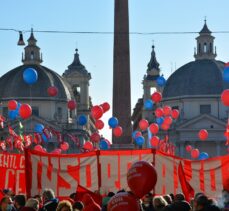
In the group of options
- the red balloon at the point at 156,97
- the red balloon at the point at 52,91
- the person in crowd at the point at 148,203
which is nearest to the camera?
the person in crowd at the point at 148,203

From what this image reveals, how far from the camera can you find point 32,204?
42.4 ft

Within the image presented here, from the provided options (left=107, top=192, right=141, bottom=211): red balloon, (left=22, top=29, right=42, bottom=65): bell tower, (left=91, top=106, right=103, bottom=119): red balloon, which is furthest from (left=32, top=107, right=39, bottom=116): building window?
(left=107, top=192, right=141, bottom=211): red balloon

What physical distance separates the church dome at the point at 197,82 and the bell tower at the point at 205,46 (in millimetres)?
3357

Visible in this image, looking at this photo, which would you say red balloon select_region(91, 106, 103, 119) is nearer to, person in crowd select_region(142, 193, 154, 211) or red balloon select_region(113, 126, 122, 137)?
red balloon select_region(113, 126, 122, 137)

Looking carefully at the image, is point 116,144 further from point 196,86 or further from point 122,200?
point 196,86

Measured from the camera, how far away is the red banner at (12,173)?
18812 mm

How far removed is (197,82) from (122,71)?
69218mm

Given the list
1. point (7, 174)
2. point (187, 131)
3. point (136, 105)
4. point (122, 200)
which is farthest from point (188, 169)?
point (136, 105)

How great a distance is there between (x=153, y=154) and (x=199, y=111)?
81.8 meters

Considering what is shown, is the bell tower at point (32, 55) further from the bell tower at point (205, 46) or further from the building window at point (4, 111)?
the bell tower at point (205, 46)

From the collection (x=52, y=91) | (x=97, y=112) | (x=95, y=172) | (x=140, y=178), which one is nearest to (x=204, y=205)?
(x=140, y=178)

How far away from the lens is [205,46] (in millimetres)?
106188

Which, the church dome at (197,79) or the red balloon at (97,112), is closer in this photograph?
the red balloon at (97,112)

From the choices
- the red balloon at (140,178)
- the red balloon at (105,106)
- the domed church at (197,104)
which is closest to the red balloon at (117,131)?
the red balloon at (105,106)
